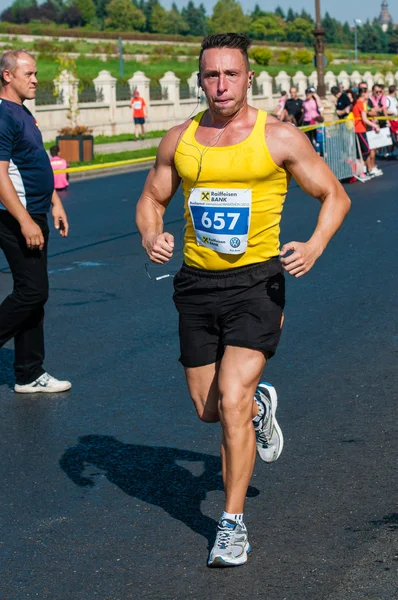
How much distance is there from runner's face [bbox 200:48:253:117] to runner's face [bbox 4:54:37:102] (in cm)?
234

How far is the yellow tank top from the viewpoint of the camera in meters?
4.10

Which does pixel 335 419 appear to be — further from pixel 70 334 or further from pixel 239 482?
pixel 70 334

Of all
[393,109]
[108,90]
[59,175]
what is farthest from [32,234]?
[108,90]

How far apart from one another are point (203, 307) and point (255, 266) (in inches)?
10.6

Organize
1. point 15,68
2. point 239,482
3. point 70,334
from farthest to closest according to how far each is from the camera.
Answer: point 70,334
point 15,68
point 239,482

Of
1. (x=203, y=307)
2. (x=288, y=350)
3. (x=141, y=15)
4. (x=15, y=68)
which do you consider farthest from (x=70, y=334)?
(x=141, y=15)

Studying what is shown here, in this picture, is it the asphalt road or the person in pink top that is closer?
the asphalt road

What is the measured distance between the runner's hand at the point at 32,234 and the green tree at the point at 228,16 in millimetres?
166112

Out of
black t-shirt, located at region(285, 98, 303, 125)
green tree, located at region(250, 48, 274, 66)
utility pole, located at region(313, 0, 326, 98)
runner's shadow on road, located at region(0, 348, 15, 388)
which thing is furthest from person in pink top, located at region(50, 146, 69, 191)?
green tree, located at region(250, 48, 274, 66)

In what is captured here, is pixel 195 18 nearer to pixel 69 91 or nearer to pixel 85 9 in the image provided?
pixel 85 9

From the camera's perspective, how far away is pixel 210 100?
13.6 feet

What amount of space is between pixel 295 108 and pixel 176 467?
78.9 feet

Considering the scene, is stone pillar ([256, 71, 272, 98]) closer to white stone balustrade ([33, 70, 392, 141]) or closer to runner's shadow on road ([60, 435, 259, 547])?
white stone balustrade ([33, 70, 392, 141])

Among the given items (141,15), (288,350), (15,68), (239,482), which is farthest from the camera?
(141,15)
